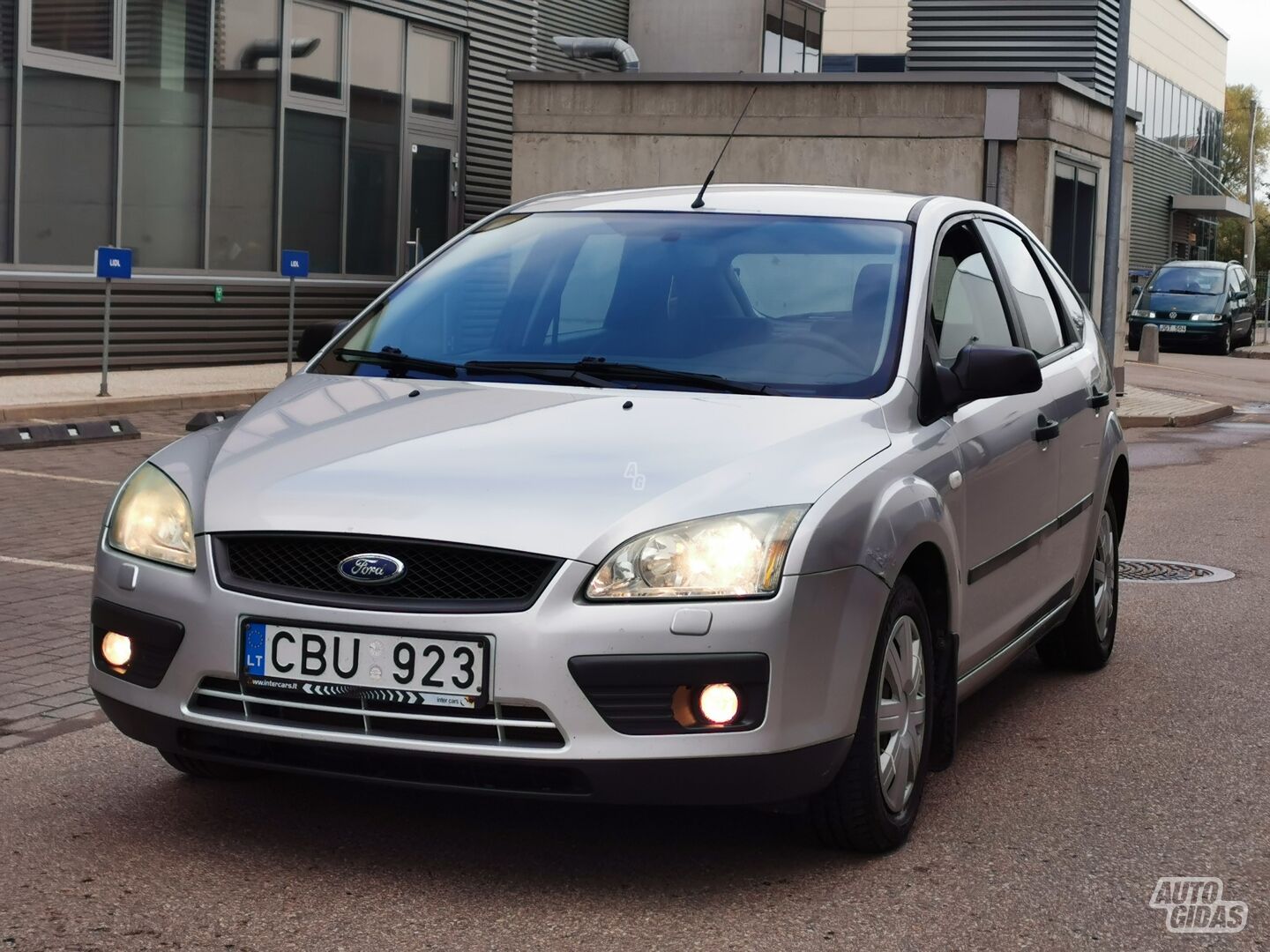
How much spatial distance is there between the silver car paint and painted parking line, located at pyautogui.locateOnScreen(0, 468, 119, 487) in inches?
273

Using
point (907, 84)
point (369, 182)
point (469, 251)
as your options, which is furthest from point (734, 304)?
point (369, 182)

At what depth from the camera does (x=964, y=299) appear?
5430 mm

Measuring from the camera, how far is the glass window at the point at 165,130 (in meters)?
19.9

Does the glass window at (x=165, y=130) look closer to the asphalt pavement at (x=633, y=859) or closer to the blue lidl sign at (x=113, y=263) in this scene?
the blue lidl sign at (x=113, y=263)

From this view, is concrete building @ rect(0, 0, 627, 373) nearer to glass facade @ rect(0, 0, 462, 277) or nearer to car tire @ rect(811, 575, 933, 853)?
glass facade @ rect(0, 0, 462, 277)

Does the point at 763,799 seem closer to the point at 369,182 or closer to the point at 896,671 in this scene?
the point at 896,671

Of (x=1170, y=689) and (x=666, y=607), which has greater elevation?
(x=666, y=607)

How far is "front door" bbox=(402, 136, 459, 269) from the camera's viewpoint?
82.4 feet

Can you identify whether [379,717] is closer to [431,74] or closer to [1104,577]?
[1104,577]

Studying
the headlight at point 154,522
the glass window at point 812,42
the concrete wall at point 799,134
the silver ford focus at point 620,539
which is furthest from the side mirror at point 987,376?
the glass window at point 812,42

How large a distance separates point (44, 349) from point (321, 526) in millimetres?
15450

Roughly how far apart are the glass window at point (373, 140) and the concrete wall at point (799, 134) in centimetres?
161

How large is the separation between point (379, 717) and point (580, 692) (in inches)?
17.0

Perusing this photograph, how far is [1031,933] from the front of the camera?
387 centimetres
